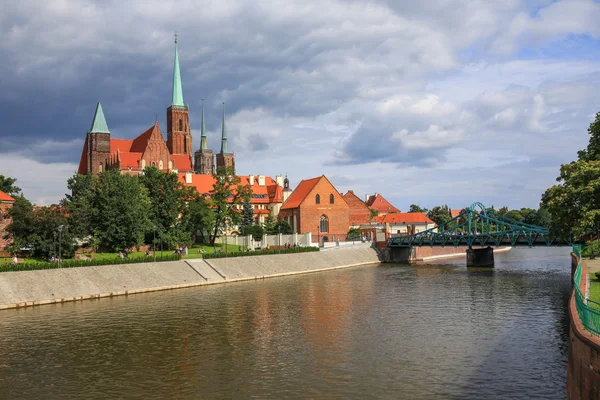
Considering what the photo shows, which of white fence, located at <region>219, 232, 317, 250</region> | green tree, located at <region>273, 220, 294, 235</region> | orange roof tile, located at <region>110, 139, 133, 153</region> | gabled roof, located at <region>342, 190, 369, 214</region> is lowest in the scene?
white fence, located at <region>219, 232, 317, 250</region>

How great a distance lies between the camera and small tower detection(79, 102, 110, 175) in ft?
376

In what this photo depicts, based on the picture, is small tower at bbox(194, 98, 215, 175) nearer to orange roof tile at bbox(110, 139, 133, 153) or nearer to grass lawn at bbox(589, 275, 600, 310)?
orange roof tile at bbox(110, 139, 133, 153)

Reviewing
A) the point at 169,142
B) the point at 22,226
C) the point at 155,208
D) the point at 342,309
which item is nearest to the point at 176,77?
the point at 169,142

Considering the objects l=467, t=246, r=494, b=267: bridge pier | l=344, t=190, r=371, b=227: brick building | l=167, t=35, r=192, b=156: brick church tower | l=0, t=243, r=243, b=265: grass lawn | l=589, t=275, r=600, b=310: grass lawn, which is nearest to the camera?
l=589, t=275, r=600, b=310: grass lawn

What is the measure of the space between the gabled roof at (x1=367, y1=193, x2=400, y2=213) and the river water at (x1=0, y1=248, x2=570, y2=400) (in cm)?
11221

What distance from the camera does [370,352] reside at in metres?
24.8

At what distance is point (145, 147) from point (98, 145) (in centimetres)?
984

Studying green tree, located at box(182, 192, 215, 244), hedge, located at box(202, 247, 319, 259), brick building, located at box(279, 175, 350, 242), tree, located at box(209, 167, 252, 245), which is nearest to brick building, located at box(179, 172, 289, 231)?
brick building, located at box(279, 175, 350, 242)

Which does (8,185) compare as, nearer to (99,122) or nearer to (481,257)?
(99,122)

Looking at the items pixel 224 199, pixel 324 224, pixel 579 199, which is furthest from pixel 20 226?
pixel 324 224

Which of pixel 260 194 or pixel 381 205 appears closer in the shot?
pixel 260 194

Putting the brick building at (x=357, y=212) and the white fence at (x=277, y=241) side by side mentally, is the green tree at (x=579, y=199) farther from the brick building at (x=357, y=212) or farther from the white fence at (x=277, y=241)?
the brick building at (x=357, y=212)

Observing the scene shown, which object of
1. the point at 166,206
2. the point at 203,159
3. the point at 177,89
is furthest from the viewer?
the point at 203,159

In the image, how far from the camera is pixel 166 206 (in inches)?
2921
